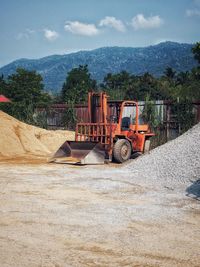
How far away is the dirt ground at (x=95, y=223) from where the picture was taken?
5.18 meters

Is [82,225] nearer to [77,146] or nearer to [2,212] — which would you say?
[2,212]

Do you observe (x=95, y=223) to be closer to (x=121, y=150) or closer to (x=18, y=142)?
(x=121, y=150)

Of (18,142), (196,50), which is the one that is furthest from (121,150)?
(196,50)

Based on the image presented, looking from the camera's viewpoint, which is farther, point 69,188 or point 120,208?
point 69,188

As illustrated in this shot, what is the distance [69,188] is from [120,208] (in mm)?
2218

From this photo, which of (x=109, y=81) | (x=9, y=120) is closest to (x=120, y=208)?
(x=9, y=120)

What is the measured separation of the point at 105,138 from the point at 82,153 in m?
1.08

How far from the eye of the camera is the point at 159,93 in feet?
160

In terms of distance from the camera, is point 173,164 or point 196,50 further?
point 196,50

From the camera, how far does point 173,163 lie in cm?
1195

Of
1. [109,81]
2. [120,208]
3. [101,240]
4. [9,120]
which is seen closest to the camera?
[101,240]

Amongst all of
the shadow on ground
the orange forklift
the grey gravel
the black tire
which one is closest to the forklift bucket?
the orange forklift

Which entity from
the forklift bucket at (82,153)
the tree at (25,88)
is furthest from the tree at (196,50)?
the forklift bucket at (82,153)

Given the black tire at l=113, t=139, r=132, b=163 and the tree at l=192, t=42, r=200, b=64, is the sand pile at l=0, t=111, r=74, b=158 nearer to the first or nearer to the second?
the black tire at l=113, t=139, r=132, b=163
